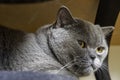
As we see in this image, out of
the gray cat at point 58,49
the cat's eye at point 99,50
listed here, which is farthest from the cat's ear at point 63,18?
the cat's eye at point 99,50

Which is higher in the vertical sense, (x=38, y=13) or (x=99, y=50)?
(x=38, y=13)

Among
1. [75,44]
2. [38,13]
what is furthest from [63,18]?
[38,13]

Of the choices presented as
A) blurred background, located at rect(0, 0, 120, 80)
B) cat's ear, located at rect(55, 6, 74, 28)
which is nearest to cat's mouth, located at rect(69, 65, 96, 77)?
cat's ear, located at rect(55, 6, 74, 28)

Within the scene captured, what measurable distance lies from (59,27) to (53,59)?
Answer: 0.12 meters

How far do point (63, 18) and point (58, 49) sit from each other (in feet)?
0.37

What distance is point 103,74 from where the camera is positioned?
1132 mm

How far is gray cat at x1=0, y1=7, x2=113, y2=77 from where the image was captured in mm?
910

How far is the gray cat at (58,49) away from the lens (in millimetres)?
910

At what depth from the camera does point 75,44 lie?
3.10 feet

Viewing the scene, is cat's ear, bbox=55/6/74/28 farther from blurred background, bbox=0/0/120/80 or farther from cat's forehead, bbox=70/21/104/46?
blurred background, bbox=0/0/120/80

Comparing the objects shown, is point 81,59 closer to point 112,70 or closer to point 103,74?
point 103,74

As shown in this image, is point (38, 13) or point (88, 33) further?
point (38, 13)

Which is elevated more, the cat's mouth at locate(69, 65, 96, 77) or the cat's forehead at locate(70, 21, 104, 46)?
the cat's forehead at locate(70, 21, 104, 46)

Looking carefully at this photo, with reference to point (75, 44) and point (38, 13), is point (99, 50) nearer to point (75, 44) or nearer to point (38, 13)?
point (75, 44)
